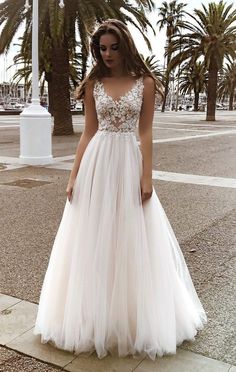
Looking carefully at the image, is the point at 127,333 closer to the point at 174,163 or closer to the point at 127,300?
the point at 127,300

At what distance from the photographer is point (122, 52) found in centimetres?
268

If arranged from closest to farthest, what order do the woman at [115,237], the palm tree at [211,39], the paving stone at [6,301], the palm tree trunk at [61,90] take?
the woman at [115,237] < the paving stone at [6,301] < the palm tree trunk at [61,90] < the palm tree at [211,39]

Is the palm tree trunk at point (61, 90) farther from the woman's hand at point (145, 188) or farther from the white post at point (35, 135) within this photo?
the woman's hand at point (145, 188)

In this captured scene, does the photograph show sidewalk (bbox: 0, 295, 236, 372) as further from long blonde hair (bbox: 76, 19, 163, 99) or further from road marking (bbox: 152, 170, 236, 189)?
road marking (bbox: 152, 170, 236, 189)

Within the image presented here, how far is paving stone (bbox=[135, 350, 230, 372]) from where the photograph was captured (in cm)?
261

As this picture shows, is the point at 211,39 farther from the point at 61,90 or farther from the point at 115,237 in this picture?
the point at 115,237

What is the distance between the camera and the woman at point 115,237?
2697 millimetres

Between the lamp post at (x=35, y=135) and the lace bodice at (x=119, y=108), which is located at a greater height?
the lace bodice at (x=119, y=108)

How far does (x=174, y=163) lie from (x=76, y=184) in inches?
328

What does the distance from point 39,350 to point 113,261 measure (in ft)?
2.26

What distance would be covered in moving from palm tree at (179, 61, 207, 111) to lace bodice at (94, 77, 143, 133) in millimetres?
29707

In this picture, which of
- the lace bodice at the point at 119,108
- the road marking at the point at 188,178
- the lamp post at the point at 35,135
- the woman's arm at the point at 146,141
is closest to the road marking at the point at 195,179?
the road marking at the point at 188,178

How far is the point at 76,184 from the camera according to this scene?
2.86 meters

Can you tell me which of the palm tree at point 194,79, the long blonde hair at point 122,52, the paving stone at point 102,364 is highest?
the palm tree at point 194,79
